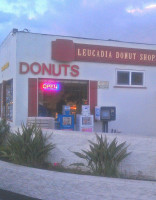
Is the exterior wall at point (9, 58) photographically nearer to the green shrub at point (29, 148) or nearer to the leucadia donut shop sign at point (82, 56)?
the leucadia donut shop sign at point (82, 56)

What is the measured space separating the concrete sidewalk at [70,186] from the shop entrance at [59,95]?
6.44m

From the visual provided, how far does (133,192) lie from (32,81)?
8.17 metres

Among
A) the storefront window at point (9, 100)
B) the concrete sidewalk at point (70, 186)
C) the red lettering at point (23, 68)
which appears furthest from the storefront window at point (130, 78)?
the concrete sidewalk at point (70, 186)

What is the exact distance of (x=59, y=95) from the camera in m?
14.8

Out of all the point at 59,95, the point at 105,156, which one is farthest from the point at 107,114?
the point at 105,156

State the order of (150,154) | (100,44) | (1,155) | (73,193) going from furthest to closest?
1. (100,44)
2. (1,155)
3. (150,154)
4. (73,193)

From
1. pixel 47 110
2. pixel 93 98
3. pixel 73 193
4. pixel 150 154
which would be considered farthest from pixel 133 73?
pixel 73 193

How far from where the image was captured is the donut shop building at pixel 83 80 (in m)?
13.5

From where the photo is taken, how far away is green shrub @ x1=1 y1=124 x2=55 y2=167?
8.55m

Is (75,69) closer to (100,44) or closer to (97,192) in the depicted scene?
(100,44)

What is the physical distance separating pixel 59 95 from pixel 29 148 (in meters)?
6.37

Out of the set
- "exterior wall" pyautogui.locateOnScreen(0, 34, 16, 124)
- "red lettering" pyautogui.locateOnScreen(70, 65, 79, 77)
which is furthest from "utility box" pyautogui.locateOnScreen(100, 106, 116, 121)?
"exterior wall" pyautogui.locateOnScreen(0, 34, 16, 124)

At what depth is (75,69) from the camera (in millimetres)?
14156

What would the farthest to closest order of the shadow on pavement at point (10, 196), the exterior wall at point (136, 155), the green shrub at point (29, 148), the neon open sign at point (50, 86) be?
the neon open sign at point (50, 86)
the green shrub at point (29, 148)
the exterior wall at point (136, 155)
the shadow on pavement at point (10, 196)
